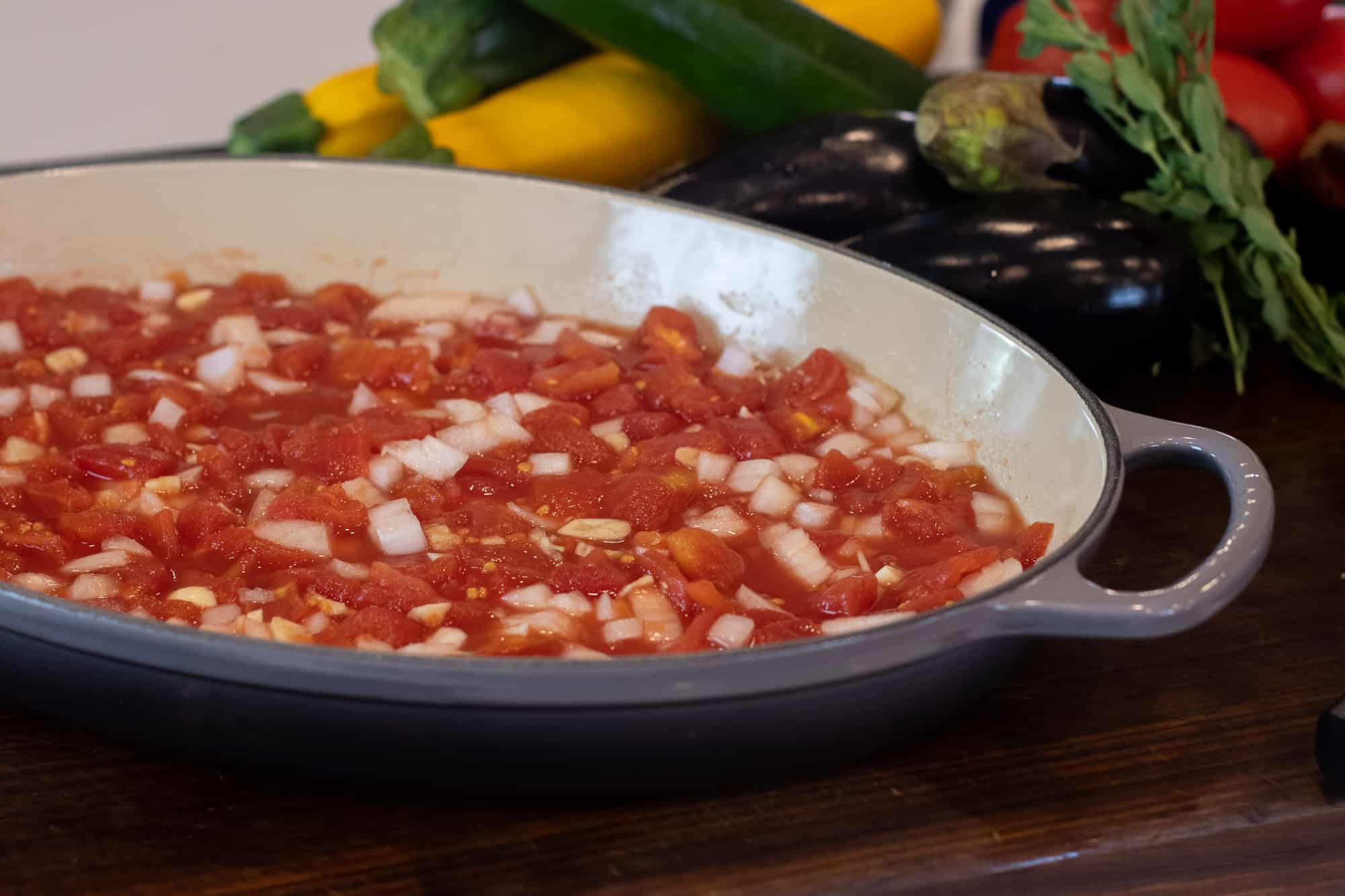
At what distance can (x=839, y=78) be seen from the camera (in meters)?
2.53

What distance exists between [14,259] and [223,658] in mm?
1359

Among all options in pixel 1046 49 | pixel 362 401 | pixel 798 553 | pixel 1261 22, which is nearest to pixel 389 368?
pixel 362 401

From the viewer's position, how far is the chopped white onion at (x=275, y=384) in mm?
1923

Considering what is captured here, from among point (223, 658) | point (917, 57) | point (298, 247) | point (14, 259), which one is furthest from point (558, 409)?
point (917, 57)

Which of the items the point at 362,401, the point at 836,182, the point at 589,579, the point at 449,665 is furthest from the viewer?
the point at 836,182

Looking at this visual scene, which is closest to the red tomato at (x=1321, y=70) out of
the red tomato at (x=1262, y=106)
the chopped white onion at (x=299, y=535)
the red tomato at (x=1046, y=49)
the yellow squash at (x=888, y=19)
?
the red tomato at (x=1262, y=106)

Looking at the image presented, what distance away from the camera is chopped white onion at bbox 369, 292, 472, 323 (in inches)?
83.9

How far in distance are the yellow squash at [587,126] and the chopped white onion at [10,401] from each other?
942mm

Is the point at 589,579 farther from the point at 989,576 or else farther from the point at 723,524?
the point at 989,576

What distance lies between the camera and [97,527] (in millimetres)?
1525

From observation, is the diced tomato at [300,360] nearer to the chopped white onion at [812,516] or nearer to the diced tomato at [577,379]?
the diced tomato at [577,379]

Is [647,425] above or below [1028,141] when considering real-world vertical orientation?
below

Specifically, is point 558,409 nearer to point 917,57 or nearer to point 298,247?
point 298,247

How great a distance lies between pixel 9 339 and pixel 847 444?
1234 mm
